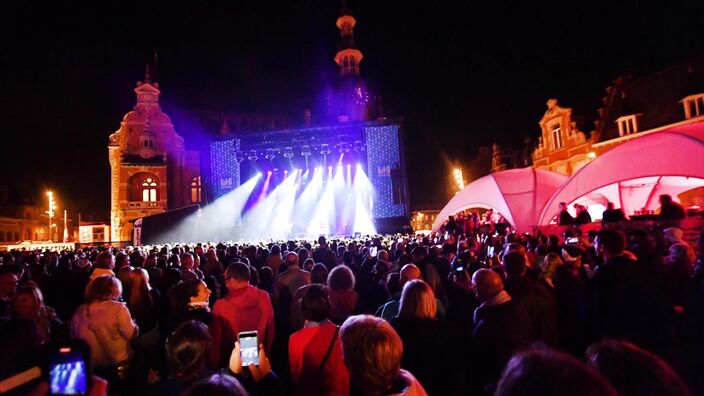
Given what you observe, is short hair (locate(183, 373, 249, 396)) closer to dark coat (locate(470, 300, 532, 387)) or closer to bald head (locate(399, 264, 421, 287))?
dark coat (locate(470, 300, 532, 387))

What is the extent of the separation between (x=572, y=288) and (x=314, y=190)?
1086 inches

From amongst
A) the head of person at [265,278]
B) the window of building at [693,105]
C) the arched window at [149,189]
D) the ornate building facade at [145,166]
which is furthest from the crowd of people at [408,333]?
the arched window at [149,189]

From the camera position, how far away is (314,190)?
104 feet

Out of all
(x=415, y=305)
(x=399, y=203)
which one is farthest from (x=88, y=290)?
(x=399, y=203)

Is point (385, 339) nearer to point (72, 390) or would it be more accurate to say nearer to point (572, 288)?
point (72, 390)

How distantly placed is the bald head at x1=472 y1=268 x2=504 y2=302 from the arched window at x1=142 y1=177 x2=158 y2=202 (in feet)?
123

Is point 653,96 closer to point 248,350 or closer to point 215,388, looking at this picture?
point 248,350

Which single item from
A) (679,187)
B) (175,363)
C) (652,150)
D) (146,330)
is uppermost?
(652,150)

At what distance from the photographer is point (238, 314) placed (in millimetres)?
3961

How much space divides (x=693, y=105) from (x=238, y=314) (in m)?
28.7

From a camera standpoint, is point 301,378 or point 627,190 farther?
point 627,190

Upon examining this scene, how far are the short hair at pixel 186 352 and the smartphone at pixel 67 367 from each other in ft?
2.63

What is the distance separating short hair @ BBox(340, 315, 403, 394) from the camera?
1.96 m

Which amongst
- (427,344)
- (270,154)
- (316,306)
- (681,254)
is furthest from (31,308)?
(270,154)
